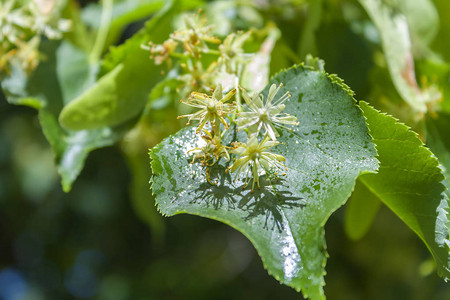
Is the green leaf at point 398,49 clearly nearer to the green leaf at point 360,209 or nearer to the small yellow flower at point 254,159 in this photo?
the green leaf at point 360,209

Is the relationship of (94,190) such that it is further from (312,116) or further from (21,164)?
(312,116)

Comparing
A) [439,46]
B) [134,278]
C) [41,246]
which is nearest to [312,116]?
[439,46]

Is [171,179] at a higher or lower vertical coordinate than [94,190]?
higher

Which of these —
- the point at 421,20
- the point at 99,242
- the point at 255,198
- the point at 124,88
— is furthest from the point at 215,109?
the point at 99,242

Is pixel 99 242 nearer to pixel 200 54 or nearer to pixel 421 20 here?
pixel 200 54

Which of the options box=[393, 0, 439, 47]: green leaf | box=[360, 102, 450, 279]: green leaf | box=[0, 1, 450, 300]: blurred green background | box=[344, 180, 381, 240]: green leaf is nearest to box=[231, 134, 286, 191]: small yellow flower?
box=[360, 102, 450, 279]: green leaf

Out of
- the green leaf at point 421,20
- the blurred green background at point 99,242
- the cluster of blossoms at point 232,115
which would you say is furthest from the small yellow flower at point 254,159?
the blurred green background at point 99,242
